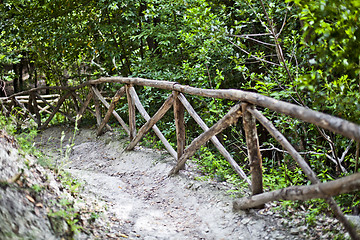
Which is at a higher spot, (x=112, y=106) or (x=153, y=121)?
Result: (x=112, y=106)

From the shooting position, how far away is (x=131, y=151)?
6117 mm

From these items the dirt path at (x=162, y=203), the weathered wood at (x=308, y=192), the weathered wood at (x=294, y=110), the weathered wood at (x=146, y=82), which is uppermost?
the weathered wood at (x=146, y=82)

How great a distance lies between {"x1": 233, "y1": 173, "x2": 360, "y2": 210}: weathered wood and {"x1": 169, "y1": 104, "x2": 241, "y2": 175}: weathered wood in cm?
82

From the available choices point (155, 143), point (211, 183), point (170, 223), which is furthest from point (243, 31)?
point (170, 223)

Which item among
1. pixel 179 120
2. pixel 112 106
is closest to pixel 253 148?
pixel 179 120

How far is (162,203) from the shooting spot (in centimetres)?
435

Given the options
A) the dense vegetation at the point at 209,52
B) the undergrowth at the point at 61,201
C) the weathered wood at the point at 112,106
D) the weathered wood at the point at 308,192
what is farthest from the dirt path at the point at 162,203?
the weathered wood at the point at 112,106

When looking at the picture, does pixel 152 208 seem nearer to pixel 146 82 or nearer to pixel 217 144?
pixel 217 144

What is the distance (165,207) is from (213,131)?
1.14 m

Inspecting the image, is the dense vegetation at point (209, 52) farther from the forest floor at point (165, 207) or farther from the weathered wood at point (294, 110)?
the weathered wood at point (294, 110)

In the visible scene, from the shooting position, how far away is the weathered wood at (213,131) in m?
3.57

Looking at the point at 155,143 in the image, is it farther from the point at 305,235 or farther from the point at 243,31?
the point at 305,235

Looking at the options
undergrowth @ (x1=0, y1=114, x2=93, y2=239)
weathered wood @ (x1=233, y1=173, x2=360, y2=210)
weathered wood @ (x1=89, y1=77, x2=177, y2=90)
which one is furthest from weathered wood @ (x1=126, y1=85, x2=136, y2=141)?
weathered wood @ (x1=233, y1=173, x2=360, y2=210)

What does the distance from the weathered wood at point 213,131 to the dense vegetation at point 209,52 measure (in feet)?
1.35
